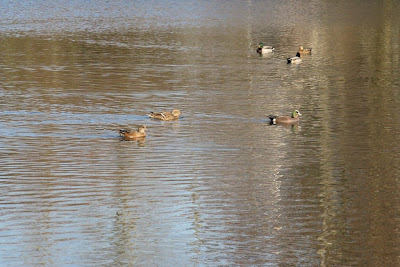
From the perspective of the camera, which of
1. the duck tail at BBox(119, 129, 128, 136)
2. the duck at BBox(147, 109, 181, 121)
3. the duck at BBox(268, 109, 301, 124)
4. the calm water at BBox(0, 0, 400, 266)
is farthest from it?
the duck at BBox(147, 109, 181, 121)

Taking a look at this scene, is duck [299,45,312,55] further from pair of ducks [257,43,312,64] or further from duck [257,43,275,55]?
duck [257,43,275,55]

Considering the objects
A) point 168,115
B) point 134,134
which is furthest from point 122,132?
point 168,115

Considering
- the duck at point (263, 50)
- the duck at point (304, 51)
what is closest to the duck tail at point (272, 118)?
the duck at point (304, 51)

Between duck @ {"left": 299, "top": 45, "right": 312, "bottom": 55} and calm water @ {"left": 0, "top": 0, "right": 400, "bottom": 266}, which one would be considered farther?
duck @ {"left": 299, "top": 45, "right": 312, "bottom": 55}

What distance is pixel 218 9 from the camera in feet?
259

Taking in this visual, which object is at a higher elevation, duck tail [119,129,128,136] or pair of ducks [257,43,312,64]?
pair of ducks [257,43,312,64]

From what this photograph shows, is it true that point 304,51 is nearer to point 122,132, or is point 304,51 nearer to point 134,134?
point 122,132

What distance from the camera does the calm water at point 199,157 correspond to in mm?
14695

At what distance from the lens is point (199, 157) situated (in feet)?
69.7

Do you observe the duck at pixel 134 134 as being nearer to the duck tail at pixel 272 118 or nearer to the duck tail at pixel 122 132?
the duck tail at pixel 122 132

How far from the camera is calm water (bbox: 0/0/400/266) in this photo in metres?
14.7

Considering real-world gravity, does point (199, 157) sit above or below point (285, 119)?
below

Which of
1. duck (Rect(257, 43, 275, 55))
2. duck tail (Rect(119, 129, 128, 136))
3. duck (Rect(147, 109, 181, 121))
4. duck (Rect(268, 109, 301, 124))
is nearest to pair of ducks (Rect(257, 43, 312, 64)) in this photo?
duck (Rect(257, 43, 275, 55))

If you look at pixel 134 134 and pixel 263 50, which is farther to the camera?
pixel 263 50
